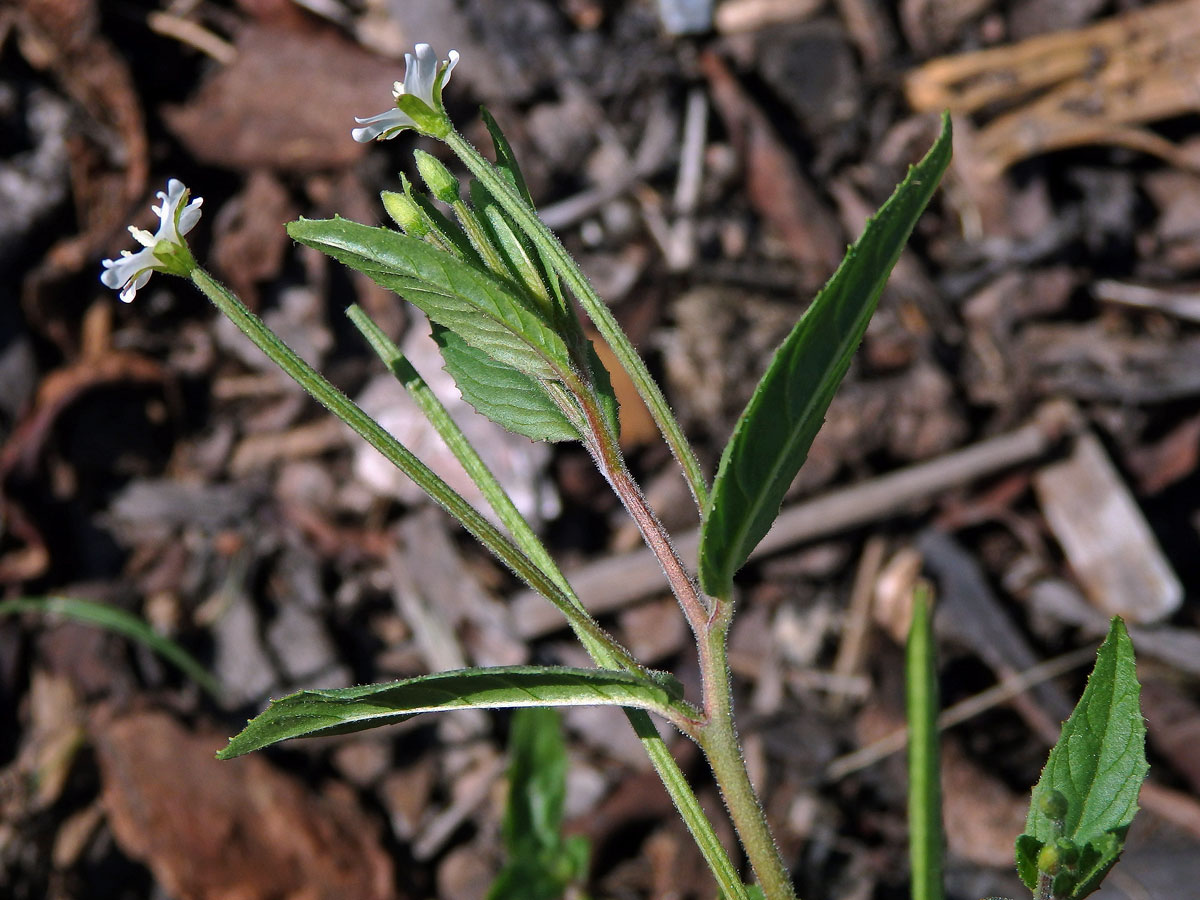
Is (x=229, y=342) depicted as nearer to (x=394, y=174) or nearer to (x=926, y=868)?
(x=394, y=174)

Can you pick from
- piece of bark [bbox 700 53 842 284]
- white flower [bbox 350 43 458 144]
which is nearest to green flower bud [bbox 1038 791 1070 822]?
white flower [bbox 350 43 458 144]

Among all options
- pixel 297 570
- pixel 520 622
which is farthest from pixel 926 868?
pixel 297 570

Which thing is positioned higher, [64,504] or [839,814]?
[64,504]

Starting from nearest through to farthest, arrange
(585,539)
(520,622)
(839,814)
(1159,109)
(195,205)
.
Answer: (195,205), (839,814), (520,622), (585,539), (1159,109)

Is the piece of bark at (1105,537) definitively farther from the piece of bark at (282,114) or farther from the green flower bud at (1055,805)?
the piece of bark at (282,114)

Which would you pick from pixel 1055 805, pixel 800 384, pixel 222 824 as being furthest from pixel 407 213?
pixel 222 824

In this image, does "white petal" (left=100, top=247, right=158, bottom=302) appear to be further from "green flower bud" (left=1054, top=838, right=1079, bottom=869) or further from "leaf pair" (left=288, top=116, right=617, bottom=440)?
"green flower bud" (left=1054, top=838, right=1079, bottom=869)
